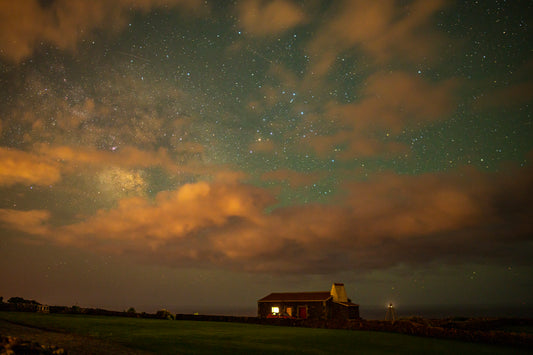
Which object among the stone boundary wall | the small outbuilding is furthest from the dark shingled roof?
the stone boundary wall

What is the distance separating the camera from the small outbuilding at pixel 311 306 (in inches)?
1978

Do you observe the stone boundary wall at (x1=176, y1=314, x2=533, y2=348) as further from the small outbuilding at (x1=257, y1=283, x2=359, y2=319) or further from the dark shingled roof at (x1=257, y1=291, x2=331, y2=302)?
the dark shingled roof at (x1=257, y1=291, x2=331, y2=302)

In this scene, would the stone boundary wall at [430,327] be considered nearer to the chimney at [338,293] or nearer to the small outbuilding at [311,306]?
the small outbuilding at [311,306]

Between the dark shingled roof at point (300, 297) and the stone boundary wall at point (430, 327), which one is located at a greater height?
the dark shingled roof at point (300, 297)

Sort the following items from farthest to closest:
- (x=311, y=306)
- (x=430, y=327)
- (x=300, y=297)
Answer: (x=300, y=297), (x=311, y=306), (x=430, y=327)

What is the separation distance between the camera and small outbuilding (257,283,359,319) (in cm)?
5025

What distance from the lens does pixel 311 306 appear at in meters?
50.7

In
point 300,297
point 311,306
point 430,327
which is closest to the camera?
point 430,327

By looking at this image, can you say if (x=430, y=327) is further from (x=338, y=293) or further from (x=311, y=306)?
(x=338, y=293)

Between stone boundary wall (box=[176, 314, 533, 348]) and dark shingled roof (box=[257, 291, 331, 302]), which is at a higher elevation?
dark shingled roof (box=[257, 291, 331, 302])

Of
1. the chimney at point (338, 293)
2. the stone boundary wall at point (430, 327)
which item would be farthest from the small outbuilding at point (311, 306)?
the stone boundary wall at point (430, 327)

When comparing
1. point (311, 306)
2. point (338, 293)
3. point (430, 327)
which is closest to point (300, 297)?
point (311, 306)

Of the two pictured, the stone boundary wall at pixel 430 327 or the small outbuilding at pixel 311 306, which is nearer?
the stone boundary wall at pixel 430 327

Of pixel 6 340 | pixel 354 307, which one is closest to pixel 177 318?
pixel 354 307
